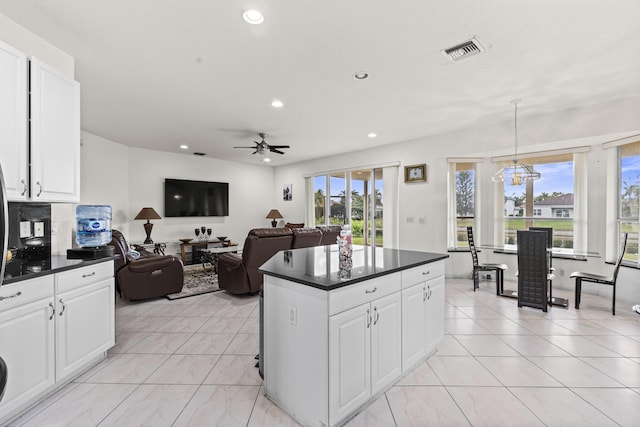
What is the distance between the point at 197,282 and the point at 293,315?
157 inches

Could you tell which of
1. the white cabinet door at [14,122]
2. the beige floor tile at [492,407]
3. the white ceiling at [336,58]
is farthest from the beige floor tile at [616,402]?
the white cabinet door at [14,122]

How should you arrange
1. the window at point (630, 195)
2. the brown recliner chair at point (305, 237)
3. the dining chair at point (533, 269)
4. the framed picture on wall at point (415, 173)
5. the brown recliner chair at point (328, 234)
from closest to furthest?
the dining chair at point (533, 269) → the window at point (630, 195) → the brown recliner chair at point (305, 237) → the brown recliner chair at point (328, 234) → the framed picture on wall at point (415, 173)

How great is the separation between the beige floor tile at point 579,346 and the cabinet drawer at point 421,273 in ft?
4.65

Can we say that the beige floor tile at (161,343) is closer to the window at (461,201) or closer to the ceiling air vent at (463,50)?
the ceiling air vent at (463,50)

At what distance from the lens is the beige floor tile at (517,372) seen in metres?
2.24

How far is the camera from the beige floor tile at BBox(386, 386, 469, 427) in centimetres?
185

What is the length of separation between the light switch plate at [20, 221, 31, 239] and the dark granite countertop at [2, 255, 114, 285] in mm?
200

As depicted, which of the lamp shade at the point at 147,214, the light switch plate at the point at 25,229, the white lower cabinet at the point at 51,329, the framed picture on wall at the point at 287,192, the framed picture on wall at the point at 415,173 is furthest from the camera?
the framed picture on wall at the point at 287,192

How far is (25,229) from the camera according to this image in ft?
7.78

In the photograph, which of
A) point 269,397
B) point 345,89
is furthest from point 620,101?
point 269,397

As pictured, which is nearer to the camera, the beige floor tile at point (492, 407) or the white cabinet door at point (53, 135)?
the beige floor tile at point (492, 407)

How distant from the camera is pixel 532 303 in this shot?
3877mm

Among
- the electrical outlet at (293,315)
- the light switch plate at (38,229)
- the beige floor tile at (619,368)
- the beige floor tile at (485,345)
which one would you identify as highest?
the light switch plate at (38,229)

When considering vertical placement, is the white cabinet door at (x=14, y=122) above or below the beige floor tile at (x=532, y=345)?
→ above
